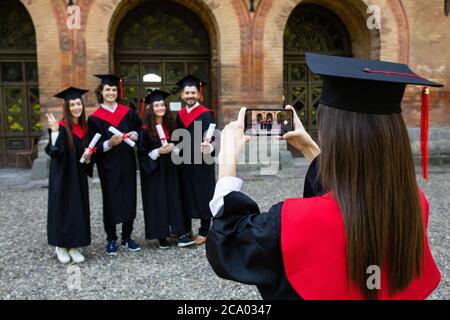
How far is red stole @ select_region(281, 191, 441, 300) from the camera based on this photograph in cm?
127

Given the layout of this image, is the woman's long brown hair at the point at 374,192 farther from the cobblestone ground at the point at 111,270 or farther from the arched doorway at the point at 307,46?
the arched doorway at the point at 307,46

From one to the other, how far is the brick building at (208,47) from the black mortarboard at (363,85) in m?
9.04

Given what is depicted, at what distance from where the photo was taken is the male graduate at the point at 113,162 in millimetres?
4891

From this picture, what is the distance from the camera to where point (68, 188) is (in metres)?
4.63

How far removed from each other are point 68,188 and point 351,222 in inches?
156

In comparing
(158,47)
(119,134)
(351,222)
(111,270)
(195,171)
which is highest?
(158,47)

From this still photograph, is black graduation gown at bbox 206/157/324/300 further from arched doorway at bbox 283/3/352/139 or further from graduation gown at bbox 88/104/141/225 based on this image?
arched doorway at bbox 283/3/352/139

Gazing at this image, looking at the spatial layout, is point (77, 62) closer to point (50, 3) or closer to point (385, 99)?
point (50, 3)

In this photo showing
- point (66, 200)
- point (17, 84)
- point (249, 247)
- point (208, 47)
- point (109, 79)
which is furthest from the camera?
point (208, 47)

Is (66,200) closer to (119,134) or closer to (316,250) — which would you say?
(119,134)

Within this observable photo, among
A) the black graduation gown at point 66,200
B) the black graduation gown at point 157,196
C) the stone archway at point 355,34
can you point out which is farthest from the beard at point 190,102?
the stone archway at point 355,34

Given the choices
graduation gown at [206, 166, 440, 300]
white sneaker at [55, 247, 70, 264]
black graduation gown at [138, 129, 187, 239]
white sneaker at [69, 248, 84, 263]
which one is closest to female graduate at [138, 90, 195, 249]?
black graduation gown at [138, 129, 187, 239]

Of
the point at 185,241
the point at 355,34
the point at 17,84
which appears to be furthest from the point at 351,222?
the point at 355,34

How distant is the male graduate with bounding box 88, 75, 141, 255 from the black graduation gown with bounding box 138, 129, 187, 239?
0.47 ft
